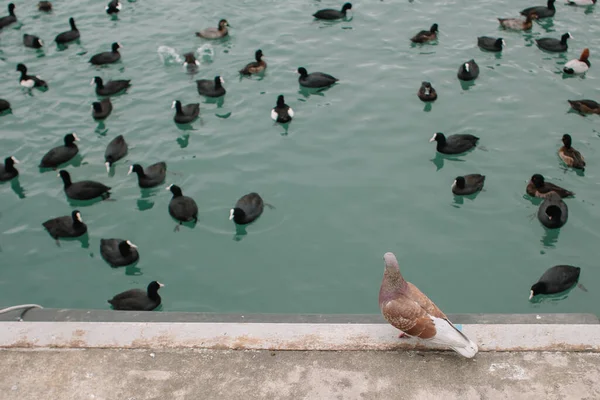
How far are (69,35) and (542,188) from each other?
559 inches

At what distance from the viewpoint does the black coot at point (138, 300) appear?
34.5ft

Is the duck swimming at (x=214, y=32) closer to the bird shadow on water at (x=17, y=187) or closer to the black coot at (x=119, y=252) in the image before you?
the bird shadow on water at (x=17, y=187)

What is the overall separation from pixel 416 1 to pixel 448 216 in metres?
11.1

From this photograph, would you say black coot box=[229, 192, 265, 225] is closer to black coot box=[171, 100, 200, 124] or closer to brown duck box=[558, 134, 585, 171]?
black coot box=[171, 100, 200, 124]

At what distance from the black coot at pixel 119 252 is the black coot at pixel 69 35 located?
32.4 feet

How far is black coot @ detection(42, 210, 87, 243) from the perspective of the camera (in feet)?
40.5

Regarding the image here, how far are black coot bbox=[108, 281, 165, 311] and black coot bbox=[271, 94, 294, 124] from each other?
6109 millimetres

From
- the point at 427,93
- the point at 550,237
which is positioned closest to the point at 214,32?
the point at 427,93

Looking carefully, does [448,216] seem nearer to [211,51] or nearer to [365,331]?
[365,331]

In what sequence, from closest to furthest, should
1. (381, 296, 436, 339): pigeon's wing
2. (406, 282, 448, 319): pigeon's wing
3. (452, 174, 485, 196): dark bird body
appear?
(381, 296, 436, 339): pigeon's wing < (406, 282, 448, 319): pigeon's wing < (452, 174, 485, 196): dark bird body

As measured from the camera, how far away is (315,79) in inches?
657

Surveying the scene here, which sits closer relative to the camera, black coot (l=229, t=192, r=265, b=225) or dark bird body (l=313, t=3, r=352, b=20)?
black coot (l=229, t=192, r=265, b=225)

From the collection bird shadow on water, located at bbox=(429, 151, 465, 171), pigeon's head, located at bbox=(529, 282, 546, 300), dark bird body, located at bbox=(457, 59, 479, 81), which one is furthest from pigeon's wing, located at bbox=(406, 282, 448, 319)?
dark bird body, located at bbox=(457, 59, 479, 81)

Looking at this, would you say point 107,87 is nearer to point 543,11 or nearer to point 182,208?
point 182,208
